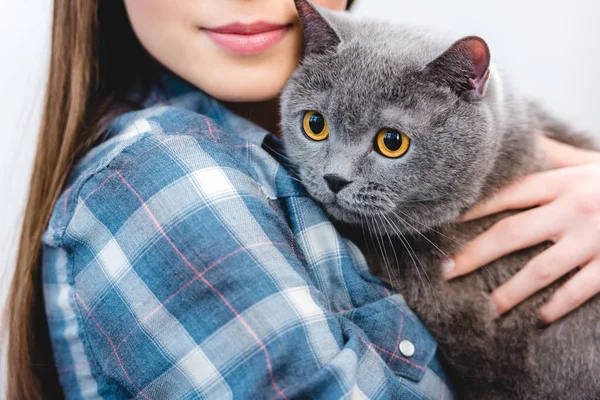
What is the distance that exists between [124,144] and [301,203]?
30 cm

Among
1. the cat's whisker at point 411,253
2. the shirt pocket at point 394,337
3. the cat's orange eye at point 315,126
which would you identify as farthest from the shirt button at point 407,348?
the cat's orange eye at point 315,126

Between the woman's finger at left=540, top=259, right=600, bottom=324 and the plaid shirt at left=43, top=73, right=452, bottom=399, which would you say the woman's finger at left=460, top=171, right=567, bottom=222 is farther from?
the plaid shirt at left=43, top=73, right=452, bottom=399

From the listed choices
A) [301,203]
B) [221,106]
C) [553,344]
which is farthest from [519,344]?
[221,106]

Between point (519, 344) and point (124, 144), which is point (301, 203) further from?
point (519, 344)

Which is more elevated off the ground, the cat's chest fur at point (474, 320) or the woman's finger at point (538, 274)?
the woman's finger at point (538, 274)

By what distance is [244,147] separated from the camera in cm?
96

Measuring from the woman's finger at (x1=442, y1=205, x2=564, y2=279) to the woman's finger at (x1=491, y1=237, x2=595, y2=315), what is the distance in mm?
29

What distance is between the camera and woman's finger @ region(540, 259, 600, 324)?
103 centimetres

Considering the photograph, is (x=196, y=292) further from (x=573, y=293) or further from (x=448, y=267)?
(x=573, y=293)

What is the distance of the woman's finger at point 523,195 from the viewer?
42.3 inches

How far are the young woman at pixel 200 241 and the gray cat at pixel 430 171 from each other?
4cm

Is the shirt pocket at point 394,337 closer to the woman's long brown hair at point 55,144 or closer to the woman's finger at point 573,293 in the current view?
the woman's finger at point 573,293

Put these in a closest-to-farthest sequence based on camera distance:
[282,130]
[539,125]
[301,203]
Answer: [301,203]
[282,130]
[539,125]

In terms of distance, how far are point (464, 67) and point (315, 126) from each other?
0.27 m
